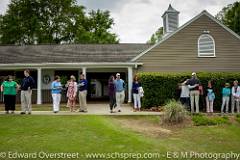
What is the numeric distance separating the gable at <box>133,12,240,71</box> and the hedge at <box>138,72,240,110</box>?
4.85 m

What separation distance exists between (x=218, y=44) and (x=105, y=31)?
3006 cm

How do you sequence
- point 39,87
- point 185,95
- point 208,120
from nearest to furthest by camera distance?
point 208,120 → point 185,95 → point 39,87

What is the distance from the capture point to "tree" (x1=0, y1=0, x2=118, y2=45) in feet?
153

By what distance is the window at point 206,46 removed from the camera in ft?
72.8

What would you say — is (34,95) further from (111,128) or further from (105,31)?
(105,31)

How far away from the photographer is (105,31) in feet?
167

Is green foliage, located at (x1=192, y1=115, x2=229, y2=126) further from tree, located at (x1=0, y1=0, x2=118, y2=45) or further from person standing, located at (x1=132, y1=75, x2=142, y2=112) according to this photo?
tree, located at (x1=0, y1=0, x2=118, y2=45)

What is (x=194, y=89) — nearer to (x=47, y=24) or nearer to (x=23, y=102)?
(x=23, y=102)

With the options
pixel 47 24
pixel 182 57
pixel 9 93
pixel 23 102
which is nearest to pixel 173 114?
pixel 23 102

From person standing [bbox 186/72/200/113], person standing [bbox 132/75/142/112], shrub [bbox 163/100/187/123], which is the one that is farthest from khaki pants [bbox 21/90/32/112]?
person standing [bbox 186/72/200/113]

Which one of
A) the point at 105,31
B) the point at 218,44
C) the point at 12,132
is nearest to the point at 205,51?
the point at 218,44

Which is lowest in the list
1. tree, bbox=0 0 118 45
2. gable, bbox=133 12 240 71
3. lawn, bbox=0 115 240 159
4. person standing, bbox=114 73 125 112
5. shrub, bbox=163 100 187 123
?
lawn, bbox=0 115 240 159

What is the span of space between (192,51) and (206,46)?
96 cm

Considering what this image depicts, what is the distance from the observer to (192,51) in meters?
22.2
